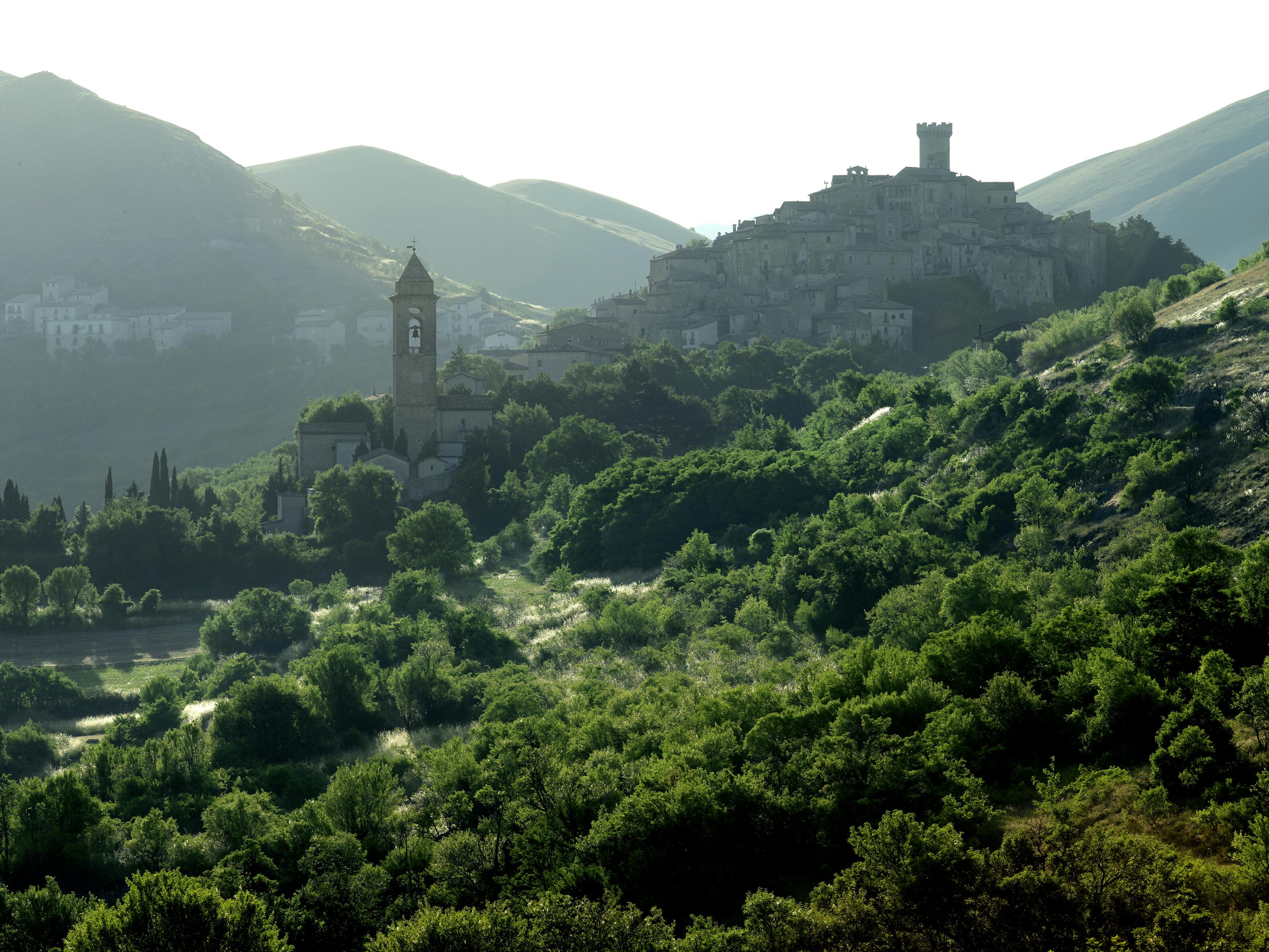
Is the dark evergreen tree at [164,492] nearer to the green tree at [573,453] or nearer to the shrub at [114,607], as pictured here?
the shrub at [114,607]

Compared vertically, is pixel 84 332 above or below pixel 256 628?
above

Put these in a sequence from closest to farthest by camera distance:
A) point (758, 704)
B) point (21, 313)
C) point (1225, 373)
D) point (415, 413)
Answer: point (758, 704) → point (1225, 373) → point (415, 413) → point (21, 313)

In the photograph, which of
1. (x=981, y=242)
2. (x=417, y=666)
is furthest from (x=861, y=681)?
(x=981, y=242)

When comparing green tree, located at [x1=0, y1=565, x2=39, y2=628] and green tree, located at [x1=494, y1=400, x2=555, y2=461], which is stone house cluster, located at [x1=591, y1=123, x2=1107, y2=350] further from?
green tree, located at [x1=0, y1=565, x2=39, y2=628]

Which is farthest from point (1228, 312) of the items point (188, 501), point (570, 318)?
point (570, 318)

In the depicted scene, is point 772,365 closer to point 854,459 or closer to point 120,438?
point 854,459

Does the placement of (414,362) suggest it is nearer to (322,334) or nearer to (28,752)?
(28,752)

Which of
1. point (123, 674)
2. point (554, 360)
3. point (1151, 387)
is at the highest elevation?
point (554, 360)
